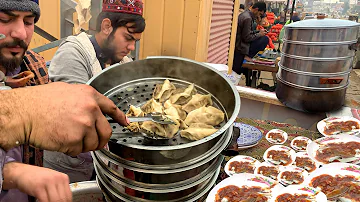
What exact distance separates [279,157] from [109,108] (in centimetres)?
177

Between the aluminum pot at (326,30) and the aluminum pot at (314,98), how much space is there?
57 cm

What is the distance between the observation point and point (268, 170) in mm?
2068

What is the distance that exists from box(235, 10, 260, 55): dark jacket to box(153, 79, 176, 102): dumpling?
255 inches

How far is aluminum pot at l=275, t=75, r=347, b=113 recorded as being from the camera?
121 inches

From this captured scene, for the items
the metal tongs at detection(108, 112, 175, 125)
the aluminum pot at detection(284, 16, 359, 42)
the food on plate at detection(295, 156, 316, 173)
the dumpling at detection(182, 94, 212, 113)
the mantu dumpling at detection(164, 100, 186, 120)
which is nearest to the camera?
the metal tongs at detection(108, 112, 175, 125)

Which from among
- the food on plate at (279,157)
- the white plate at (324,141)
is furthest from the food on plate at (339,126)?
the food on plate at (279,157)

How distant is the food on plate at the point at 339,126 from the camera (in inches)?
104

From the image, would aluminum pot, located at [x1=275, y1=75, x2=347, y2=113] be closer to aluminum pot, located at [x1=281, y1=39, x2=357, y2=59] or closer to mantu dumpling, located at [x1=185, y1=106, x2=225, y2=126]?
aluminum pot, located at [x1=281, y1=39, x2=357, y2=59]

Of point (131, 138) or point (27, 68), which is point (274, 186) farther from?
point (27, 68)

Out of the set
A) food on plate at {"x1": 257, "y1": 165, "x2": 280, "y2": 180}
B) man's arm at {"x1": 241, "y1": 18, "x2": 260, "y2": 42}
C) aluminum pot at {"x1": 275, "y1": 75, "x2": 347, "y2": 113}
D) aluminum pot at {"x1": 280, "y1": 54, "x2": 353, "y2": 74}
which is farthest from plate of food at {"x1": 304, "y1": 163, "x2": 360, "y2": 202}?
man's arm at {"x1": 241, "y1": 18, "x2": 260, "y2": 42}

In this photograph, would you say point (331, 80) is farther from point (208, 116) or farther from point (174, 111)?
point (174, 111)

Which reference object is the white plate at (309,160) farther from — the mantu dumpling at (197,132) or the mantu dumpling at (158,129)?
the mantu dumpling at (158,129)

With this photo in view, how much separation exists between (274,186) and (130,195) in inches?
38.8

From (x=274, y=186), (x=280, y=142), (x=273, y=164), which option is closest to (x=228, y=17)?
(x=280, y=142)
